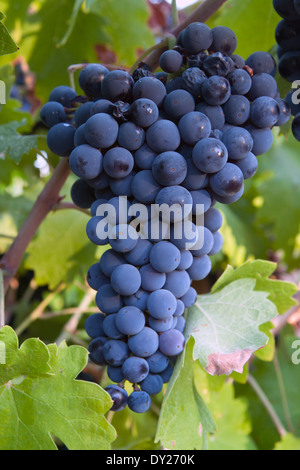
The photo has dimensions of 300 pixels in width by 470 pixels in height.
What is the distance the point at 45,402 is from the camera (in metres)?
0.67

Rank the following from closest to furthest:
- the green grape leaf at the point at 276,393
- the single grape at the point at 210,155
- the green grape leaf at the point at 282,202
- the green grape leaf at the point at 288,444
Result: 1. the single grape at the point at 210,155
2. the green grape leaf at the point at 288,444
3. the green grape leaf at the point at 276,393
4. the green grape leaf at the point at 282,202

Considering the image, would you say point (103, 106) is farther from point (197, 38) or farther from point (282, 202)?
point (282, 202)

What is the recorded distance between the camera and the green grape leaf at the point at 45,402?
0.67 meters

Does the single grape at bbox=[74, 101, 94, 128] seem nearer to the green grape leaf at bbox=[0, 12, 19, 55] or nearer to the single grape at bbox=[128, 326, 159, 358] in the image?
the green grape leaf at bbox=[0, 12, 19, 55]

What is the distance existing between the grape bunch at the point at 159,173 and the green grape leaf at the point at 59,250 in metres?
0.54

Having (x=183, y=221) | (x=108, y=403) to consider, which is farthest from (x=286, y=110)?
(x=108, y=403)

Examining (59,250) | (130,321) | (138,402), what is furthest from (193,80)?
(59,250)

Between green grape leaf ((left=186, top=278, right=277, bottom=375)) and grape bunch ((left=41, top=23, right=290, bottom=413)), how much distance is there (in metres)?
0.05

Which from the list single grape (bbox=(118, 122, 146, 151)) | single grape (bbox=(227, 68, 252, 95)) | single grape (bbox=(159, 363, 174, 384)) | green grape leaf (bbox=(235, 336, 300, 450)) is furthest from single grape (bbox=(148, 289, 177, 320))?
green grape leaf (bbox=(235, 336, 300, 450))

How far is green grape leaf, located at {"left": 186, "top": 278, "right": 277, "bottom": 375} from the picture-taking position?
685 millimetres

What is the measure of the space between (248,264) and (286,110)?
0.28 m

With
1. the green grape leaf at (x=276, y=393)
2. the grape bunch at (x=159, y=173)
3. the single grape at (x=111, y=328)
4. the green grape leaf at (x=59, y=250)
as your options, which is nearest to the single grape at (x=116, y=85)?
the grape bunch at (x=159, y=173)

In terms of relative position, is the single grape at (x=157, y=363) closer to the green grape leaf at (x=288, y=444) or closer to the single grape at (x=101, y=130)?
the single grape at (x=101, y=130)

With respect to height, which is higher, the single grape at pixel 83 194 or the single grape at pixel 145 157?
the single grape at pixel 145 157
